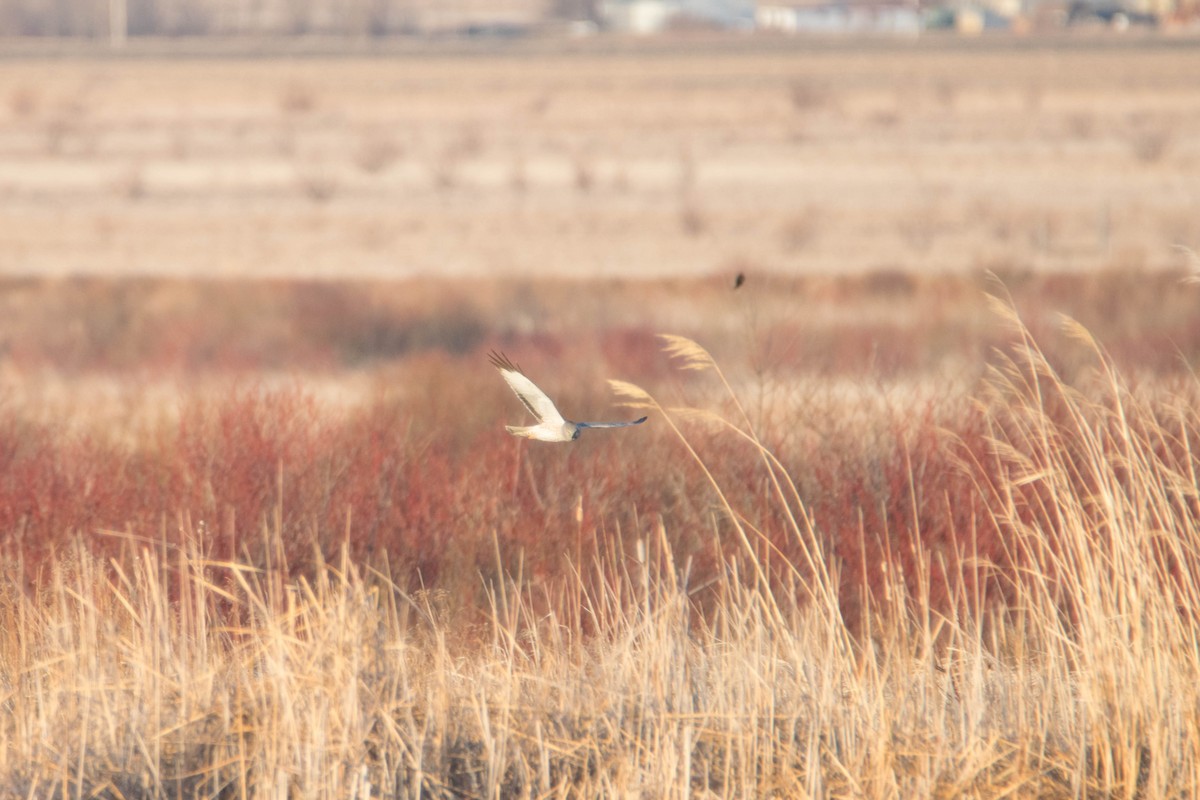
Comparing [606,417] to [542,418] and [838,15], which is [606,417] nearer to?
[542,418]

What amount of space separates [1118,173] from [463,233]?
12.6 metres

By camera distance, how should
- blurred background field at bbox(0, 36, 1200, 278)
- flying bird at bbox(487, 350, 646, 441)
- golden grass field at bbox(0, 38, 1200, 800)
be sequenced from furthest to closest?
blurred background field at bbox(0, 36, 1200, 278), golden grass field at bbox(0, 38, 1200, 800), flying bird at bbox(487, 350, 646, 441)

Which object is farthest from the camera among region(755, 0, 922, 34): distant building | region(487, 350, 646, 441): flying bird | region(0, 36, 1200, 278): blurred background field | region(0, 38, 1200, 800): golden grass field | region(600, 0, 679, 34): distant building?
region(755, 0, 922, 34): distant building

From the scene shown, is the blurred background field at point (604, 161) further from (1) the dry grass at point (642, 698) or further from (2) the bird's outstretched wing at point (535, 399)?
(2) the bird's outstretched wing at point (535, 399)

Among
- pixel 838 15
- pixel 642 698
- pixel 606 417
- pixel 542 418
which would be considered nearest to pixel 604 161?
pixel 606 417

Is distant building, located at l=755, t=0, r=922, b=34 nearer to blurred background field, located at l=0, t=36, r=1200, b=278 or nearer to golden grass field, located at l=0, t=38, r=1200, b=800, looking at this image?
golden grass field, located at l=0, t=38, r=1200, b=800

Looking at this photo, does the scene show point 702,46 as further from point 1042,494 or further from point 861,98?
point 1042,494

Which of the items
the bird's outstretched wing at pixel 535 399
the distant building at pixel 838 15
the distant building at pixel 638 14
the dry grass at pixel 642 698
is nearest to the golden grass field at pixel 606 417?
the dry grass at pixel 642 698

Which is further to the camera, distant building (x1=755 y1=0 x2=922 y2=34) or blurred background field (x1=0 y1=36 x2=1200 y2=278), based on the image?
distant building (x1=755 y1=0 x2=922 y2=34)

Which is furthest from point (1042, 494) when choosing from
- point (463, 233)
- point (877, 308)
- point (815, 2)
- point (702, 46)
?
point (815, 2)

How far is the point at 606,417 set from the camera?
13.5 meters

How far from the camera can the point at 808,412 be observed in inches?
421

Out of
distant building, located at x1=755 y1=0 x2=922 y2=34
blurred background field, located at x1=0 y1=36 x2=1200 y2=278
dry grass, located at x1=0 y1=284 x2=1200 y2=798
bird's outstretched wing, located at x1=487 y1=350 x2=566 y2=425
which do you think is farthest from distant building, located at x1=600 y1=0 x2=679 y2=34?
bird's outstretched wing, located at x1=487 y1=350 x2=566 y2=425

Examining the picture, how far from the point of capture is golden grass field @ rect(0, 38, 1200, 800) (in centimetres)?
479
